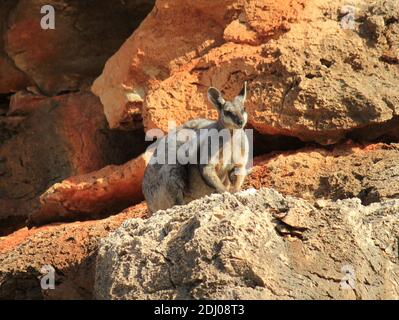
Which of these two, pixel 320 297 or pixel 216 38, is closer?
pixel 320 297

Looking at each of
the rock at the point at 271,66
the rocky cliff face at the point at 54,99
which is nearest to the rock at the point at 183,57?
the rock at the point at 271,66

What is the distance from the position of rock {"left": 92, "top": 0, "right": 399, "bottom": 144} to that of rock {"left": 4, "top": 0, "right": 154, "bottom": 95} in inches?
63.9

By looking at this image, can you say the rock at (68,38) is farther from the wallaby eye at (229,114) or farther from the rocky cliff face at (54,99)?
the wallaby eye at (229,114)

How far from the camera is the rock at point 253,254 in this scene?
22.5 ft

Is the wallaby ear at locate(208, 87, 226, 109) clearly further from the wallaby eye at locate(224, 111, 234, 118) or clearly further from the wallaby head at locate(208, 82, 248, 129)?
the wallaby eye at locate(224, 111, 234, 118)

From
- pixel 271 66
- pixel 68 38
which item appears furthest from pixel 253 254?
pixel 68 38

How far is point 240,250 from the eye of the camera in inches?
273

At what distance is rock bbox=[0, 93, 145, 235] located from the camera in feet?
45.8

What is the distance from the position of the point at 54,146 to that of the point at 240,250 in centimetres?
785

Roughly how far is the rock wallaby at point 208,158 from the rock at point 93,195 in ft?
7.60

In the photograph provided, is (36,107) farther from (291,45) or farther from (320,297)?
(320,297)

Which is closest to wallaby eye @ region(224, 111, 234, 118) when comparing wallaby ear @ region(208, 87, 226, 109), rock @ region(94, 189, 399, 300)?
wallaby ear @ region(208, 87, 226, 109)

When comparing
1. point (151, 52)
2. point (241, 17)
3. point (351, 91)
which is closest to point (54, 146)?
point (151, 52)

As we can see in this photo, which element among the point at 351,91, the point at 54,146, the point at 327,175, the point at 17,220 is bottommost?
the point at 17,220
